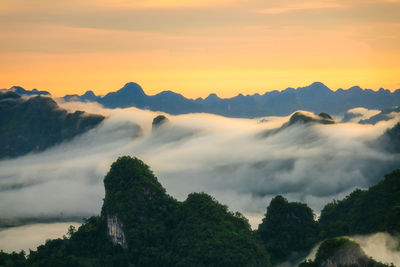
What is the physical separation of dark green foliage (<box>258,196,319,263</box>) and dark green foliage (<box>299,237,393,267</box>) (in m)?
18.0

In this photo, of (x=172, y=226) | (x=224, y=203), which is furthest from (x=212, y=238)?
(x=224, y=203)

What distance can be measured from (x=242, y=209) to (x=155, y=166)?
5216cm

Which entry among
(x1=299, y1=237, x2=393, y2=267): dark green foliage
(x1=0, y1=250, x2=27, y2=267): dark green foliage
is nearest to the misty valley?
(x1=299, y1=237, x2=393, y2=267): dark green foliage

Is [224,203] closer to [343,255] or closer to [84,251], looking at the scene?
[84,251]

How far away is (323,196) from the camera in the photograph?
387ft

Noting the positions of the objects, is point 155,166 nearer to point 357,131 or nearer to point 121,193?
point 357,131

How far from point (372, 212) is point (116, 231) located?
28.5 m

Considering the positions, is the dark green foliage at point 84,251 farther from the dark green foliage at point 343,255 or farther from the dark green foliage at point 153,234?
the dark green foliage at point 343,255

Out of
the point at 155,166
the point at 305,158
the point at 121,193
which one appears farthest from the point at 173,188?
the point at 121,193

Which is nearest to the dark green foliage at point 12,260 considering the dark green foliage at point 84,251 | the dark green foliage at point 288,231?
the dark green foliage at point 84,251

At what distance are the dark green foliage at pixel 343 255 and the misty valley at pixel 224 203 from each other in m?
0.09

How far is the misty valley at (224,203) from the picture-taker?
59188 millimetres

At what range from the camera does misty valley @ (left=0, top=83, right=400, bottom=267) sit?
59.2 metres

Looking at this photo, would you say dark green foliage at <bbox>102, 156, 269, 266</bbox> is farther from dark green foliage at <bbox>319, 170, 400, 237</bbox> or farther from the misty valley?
dark green foliage at <bbox>319, 170, 400, 237</bbox>
